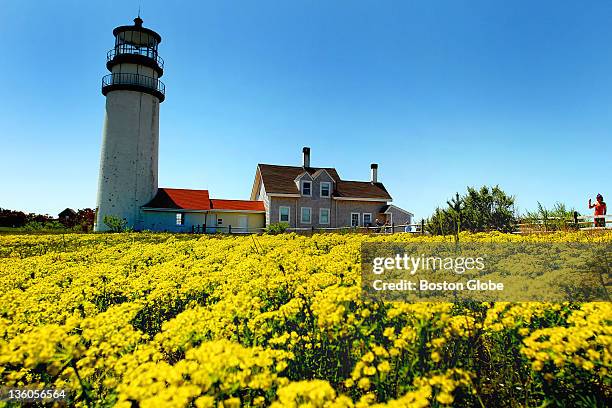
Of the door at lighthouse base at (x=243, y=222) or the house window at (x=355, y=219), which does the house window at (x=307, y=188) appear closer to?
the house window at (x=355, y=219)

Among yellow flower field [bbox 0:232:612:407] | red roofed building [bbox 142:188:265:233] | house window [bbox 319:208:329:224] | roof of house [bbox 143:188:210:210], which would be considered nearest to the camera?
yellow flower field [bbox 0:232:612:407]

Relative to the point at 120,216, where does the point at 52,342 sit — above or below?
below

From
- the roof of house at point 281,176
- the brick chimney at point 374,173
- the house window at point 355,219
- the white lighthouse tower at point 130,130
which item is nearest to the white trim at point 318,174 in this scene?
the roof of house at point 281,176

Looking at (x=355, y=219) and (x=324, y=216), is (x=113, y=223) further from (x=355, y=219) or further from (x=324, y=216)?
(x=355, y=219)

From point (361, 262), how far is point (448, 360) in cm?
310

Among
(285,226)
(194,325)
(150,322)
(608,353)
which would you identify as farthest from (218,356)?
(285,226)

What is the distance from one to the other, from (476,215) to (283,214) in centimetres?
1528

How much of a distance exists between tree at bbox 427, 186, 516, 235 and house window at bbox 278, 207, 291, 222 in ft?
45.2

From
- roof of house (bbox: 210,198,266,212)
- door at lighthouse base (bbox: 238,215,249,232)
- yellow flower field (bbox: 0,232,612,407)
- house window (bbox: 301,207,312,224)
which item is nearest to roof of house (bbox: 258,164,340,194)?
house window (bbox: 301,207,312,224)

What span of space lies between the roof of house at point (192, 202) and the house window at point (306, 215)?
3659 millimetres

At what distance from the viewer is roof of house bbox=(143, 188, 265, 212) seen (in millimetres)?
29844

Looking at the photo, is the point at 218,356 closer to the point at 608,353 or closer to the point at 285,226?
the point at 608,353

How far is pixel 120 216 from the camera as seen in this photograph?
27188mm

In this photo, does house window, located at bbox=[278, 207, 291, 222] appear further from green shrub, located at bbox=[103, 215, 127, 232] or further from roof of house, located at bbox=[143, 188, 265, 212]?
green shrub, located at bbox=[103, 215, 127, 232]
